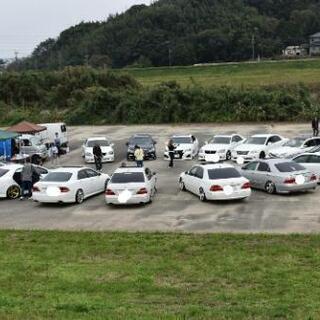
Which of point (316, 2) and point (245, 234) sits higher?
point (316, 2)

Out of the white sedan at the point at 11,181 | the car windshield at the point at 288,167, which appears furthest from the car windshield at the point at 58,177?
the car windshield at the point at 288,167

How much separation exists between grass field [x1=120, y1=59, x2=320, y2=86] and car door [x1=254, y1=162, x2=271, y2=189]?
5390 cm

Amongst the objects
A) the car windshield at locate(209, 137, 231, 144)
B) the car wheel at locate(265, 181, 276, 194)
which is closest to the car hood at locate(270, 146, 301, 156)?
the car windshield at locate(209, 137, 231, 144)

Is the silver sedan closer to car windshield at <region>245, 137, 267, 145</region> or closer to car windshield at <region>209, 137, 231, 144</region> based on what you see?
car windshield at <region>245, 137, 267, 145</region>

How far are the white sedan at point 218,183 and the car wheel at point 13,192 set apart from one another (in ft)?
22.5

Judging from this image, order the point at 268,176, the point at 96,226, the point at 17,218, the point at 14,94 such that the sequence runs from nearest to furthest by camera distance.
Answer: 1. the point at 96,226
2. the point at 17,218
3. the point at 268,176
4. the point at 14,94

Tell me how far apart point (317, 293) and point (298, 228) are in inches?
292

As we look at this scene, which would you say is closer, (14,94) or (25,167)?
(25,167)

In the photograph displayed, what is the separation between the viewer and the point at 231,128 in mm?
54969

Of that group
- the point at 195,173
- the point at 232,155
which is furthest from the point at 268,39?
the point at 195,173

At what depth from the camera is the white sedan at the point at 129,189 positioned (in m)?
22.5

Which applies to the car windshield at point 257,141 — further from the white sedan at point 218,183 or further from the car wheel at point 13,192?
the car wheel at point 13,192

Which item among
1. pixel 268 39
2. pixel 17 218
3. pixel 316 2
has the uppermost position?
pixel 316 2

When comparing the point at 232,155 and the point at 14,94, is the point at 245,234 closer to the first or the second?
the point at 232,155
